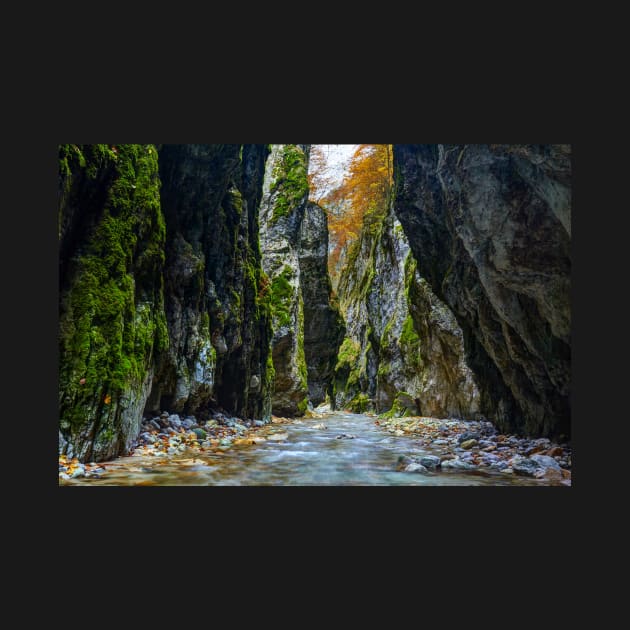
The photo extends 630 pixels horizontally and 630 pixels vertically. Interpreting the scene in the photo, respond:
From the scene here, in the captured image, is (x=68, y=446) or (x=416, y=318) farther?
(x=416, y=318)

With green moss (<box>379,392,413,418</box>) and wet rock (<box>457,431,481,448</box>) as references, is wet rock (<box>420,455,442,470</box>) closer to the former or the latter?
wet rock (<box>457,431,481,448</box>)

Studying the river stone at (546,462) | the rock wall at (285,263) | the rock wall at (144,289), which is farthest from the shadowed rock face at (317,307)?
the river stone at (546,462)

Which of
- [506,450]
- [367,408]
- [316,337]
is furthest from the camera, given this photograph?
[316,337]

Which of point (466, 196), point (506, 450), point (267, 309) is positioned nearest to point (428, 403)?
point (267, 309)

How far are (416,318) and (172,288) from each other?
9506 millimetres

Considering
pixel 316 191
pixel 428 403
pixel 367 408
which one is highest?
pixel 316 191

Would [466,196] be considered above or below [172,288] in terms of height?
above

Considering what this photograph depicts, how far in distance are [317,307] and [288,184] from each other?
10039mm

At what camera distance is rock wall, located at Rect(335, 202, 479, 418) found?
13.7m

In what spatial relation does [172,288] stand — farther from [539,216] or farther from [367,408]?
[367,408]

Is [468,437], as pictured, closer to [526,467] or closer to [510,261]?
[526,467]

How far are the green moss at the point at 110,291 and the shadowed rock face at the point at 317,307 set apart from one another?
1868 centimetres

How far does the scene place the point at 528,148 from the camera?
16.2 ft

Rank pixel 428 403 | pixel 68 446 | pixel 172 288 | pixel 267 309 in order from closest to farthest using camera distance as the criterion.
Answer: pixel 68 446 → pixel 172 288 → pixel 267 309 → pixel 428 403
